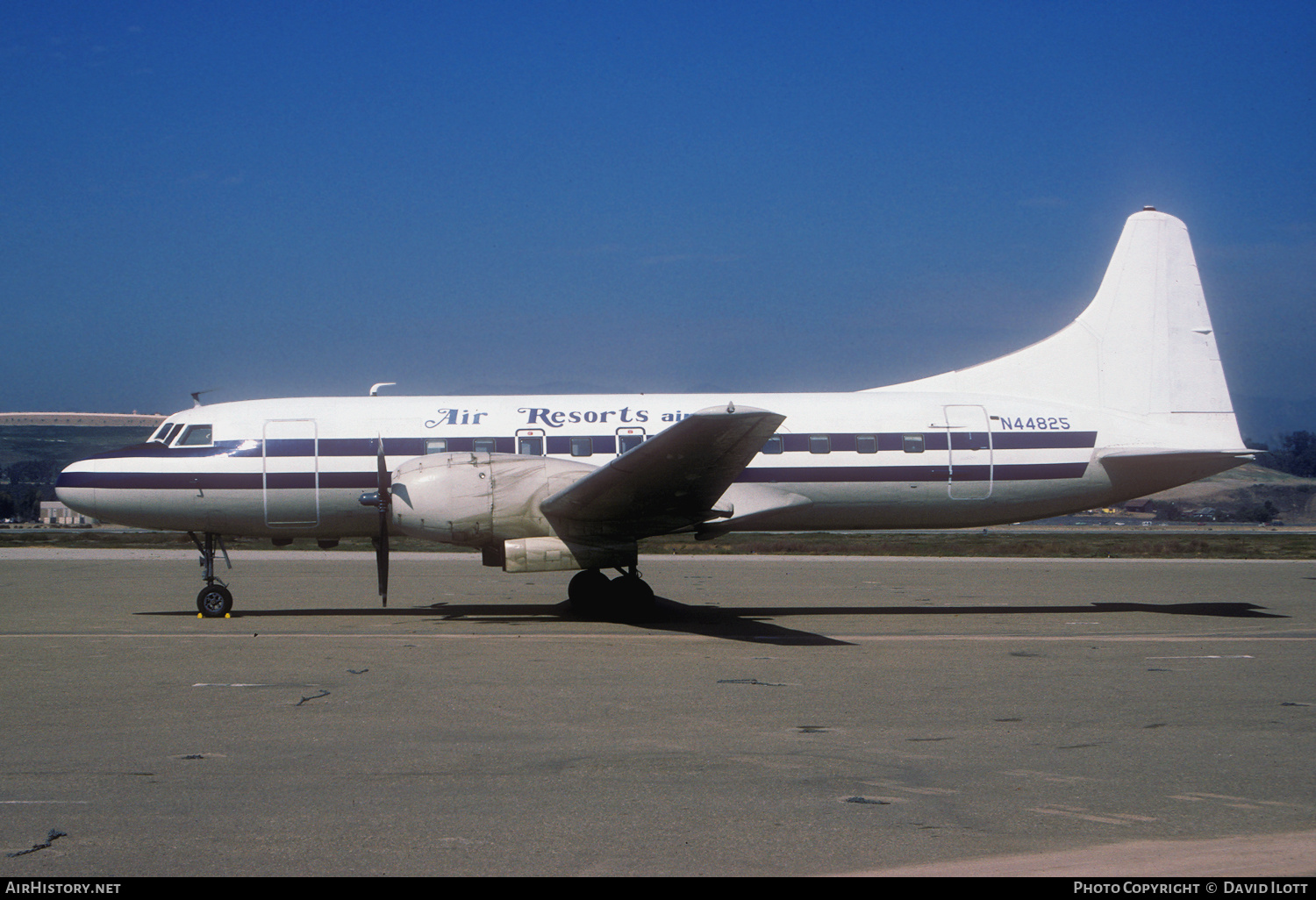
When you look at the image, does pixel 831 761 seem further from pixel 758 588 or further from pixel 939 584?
pixel 939 584

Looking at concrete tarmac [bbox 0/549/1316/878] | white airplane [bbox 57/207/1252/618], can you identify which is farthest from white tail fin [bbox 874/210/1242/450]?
concrete tarmac [bbox 0/549/1316/878]

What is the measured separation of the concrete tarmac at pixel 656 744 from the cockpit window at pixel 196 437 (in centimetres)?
277

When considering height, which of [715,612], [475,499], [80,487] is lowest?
[715,612]

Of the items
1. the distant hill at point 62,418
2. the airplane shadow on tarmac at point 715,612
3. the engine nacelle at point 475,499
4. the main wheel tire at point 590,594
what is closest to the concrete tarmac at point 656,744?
the airplane shadow on tarmac at point 715,612

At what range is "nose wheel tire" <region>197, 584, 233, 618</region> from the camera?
1569 cm

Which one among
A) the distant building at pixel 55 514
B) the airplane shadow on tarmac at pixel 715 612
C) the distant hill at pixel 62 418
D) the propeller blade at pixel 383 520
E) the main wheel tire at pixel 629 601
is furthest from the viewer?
the distant hill at pixel 62 418

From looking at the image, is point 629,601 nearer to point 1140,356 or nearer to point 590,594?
point 590,594

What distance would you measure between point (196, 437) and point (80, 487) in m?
1.89

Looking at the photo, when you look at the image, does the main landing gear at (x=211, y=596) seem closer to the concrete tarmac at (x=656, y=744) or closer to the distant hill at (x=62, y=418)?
the concrete tarmac at (x=656, y=744)

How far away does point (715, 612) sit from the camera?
53.6 ft

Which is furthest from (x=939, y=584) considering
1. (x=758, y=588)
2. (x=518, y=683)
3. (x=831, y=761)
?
(x=831, y=761)

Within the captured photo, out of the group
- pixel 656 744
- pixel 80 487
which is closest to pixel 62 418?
pixel 80 487

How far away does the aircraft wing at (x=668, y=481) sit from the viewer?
12.0m

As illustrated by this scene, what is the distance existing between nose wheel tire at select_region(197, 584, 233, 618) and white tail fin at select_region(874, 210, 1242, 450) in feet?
38.5
